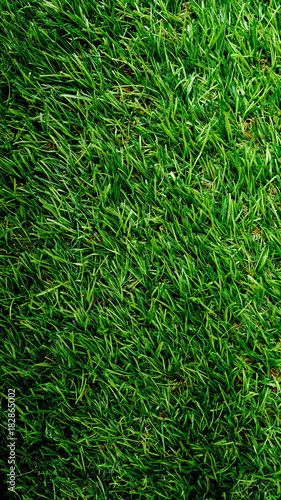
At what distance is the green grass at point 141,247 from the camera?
6.23ft

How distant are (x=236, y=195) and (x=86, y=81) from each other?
99 cm

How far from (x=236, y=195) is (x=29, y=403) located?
1.44 meters

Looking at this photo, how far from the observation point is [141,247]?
202 centimetres

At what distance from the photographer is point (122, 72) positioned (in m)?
2.20

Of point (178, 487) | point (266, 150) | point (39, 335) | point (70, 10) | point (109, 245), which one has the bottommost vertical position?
point (178, 487)

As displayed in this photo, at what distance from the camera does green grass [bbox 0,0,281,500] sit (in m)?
1.90

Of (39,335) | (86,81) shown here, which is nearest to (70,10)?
(86,81)

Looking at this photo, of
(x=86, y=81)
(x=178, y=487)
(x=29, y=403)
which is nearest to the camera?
(x=178, y=487)

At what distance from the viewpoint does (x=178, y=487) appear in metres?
1.86

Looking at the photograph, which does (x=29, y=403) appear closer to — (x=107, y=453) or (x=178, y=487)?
(x=107, y=453)

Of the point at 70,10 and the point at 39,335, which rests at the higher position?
the point at 70,10

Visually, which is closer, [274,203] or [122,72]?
[274,203]

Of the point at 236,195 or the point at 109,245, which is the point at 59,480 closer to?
the point at 109,245

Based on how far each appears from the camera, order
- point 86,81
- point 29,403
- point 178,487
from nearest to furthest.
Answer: point 178,487, point 29,403, point 86,81
